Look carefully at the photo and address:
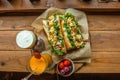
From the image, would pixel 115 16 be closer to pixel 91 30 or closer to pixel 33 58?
pixel 91 30

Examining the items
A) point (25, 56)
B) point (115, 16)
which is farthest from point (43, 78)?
point (115, 16)

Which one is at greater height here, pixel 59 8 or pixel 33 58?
pixel 59 8

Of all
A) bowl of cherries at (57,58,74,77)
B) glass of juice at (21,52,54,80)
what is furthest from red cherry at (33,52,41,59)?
bowl of cherries at (57,58,74,77)

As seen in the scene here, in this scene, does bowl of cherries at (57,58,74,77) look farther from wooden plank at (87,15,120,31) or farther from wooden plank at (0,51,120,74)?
wooden plank at (87,15,120,31)

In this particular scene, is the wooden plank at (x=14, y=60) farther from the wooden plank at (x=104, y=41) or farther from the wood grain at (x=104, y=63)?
the wood grain at (x=104, y=63)

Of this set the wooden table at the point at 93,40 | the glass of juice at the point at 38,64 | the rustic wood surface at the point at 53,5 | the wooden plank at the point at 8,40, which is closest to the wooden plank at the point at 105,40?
the wooden table at the point at 93,40

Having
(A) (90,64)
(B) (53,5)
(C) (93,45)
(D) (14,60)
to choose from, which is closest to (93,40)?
(C) (93,45)
